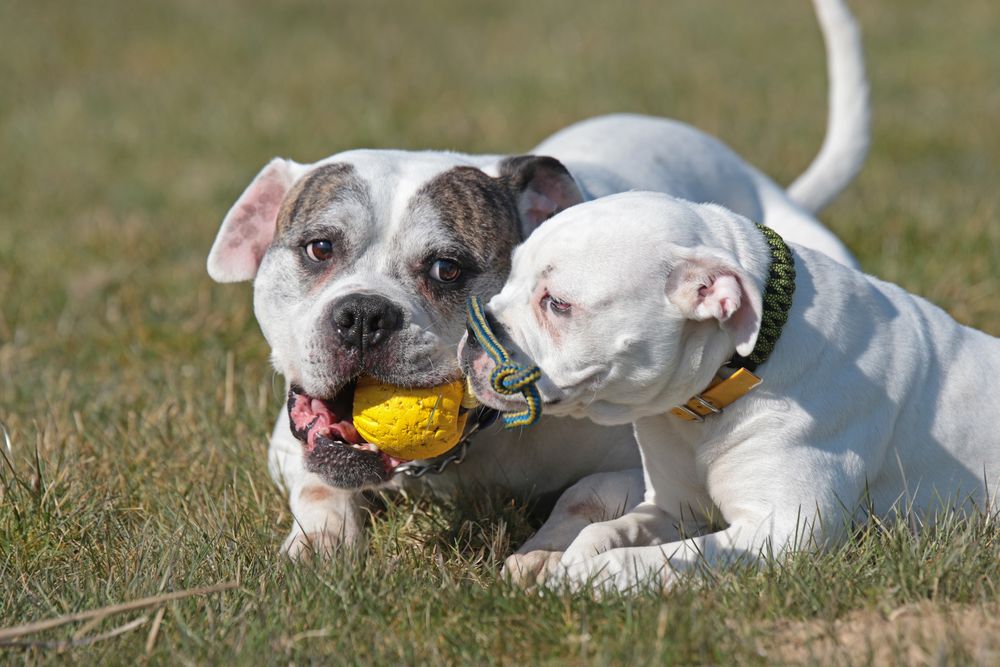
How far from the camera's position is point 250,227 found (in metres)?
4.53

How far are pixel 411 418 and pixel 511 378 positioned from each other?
0.57 metres

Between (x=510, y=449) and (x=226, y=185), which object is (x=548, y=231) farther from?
(x=226, y=185)

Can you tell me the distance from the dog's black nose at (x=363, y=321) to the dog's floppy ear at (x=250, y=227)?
876mm

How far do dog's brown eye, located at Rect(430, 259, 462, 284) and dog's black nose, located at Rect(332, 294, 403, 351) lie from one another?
0.98 ft

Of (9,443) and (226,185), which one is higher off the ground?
(9,443)

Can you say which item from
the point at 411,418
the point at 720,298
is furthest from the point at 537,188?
the point at 720,298

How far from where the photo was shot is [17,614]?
10.4ft

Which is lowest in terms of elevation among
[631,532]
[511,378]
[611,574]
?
[631,532]

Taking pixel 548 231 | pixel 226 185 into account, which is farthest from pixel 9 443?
pixel 226 185

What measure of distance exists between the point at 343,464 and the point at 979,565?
175cm

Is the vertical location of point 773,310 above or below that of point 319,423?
above

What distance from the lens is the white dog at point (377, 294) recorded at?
12.3ft

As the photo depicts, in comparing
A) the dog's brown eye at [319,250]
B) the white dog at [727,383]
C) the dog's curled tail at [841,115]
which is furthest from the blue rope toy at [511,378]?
the dog's curled tail at [841,115]

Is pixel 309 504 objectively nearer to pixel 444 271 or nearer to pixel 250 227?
pixel 444 271
